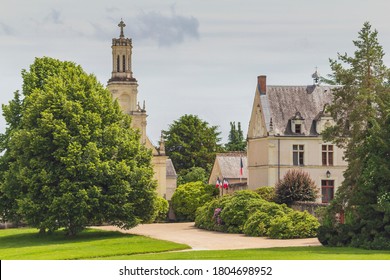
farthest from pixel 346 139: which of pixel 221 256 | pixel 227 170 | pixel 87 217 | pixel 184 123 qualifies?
pixel 184 123

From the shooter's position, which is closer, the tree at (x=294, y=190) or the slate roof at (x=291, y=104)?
the tree at (x=294, y=190)

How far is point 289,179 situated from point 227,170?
2343 cm

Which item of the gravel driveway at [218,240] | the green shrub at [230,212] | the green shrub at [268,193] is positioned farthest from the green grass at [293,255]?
the green shrub at [268,193]

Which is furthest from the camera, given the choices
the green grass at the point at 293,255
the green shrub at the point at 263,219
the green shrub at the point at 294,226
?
the green shrub at the point at 263,219

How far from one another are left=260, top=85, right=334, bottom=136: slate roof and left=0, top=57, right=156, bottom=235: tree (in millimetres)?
18295

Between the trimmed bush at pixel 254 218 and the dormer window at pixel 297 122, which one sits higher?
the dormer window at pixel 297 122

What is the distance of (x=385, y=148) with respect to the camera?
34.8 metres

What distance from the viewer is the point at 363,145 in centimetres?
3575

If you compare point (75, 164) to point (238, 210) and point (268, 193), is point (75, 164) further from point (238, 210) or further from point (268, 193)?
point (268, 193)

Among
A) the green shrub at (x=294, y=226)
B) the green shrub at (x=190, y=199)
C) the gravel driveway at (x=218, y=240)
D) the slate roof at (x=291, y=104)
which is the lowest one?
the gravel driveway at (x=218, y=240)

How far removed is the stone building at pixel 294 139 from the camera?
64750 millimetres

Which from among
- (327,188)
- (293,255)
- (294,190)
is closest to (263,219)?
(294,190)

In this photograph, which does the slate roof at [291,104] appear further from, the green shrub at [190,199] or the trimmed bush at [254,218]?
the trimmed bush at [254,218]

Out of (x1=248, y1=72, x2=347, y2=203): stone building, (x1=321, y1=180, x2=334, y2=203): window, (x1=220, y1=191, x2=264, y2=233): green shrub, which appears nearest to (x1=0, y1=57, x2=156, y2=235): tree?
(x1=220, y1=191, x2=264, y2=233): green shrub
